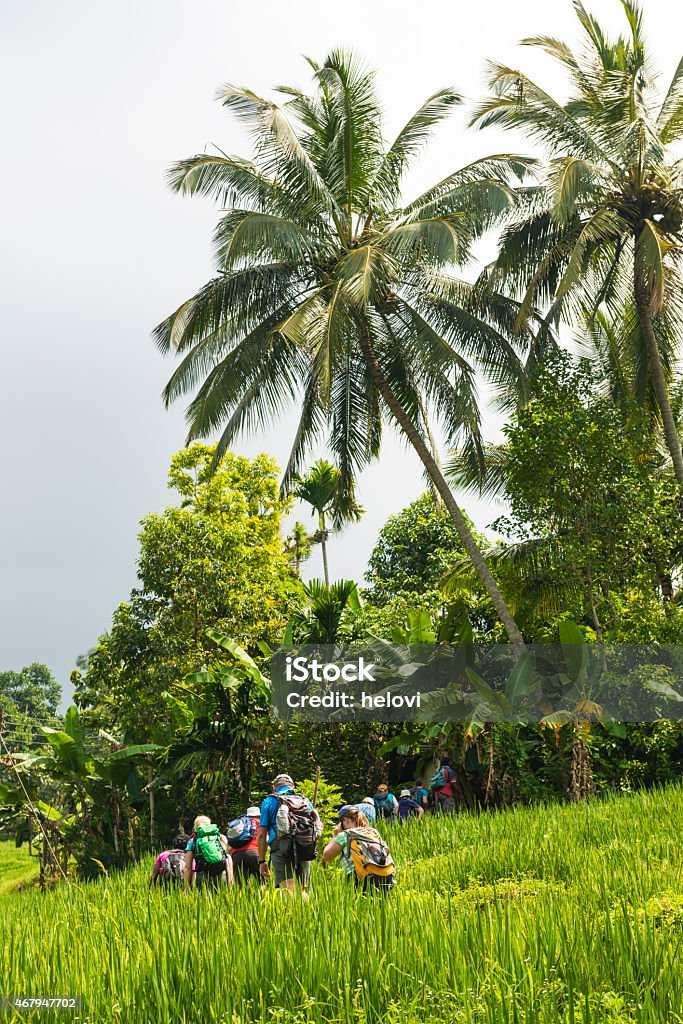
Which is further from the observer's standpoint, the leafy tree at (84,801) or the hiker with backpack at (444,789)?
the leafy tree at (84,801)

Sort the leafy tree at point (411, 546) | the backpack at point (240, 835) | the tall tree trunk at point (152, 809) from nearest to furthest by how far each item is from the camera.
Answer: the backpack at point (240, 835), the tall tree trunk at point (152, 809), the leafy tree at point (411, 546)

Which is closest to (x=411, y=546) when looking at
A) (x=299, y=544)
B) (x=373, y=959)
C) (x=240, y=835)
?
(x=299, y=544)

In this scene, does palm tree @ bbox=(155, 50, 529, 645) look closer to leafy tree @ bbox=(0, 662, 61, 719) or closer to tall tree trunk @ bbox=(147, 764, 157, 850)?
tall tree trunk @ bbox=(147, 764, 157, 850)

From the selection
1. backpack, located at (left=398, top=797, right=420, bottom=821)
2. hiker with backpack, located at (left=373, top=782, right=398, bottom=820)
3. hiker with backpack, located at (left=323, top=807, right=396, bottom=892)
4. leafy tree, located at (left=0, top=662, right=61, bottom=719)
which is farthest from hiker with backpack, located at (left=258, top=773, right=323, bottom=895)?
leafy tree, located at (left=0, top=662, right=61, bottom=719)

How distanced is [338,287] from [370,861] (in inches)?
352

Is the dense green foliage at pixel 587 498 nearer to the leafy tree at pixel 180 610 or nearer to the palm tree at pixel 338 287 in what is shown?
the palm tree at pixel 338 287

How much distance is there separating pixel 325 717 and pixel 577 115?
10.6 m

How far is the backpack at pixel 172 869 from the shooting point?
8961mm

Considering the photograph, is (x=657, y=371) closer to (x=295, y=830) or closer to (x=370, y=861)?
(x=295, y=830)

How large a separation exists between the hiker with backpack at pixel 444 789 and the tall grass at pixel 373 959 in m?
7.87

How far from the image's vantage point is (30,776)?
19.0m

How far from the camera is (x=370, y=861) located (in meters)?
7.05

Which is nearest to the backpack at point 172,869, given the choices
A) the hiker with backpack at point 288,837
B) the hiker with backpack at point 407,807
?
the hiker with backpack at point 288,837

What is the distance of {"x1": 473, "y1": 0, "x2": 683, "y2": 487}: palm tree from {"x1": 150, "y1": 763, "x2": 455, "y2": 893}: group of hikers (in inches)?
361
